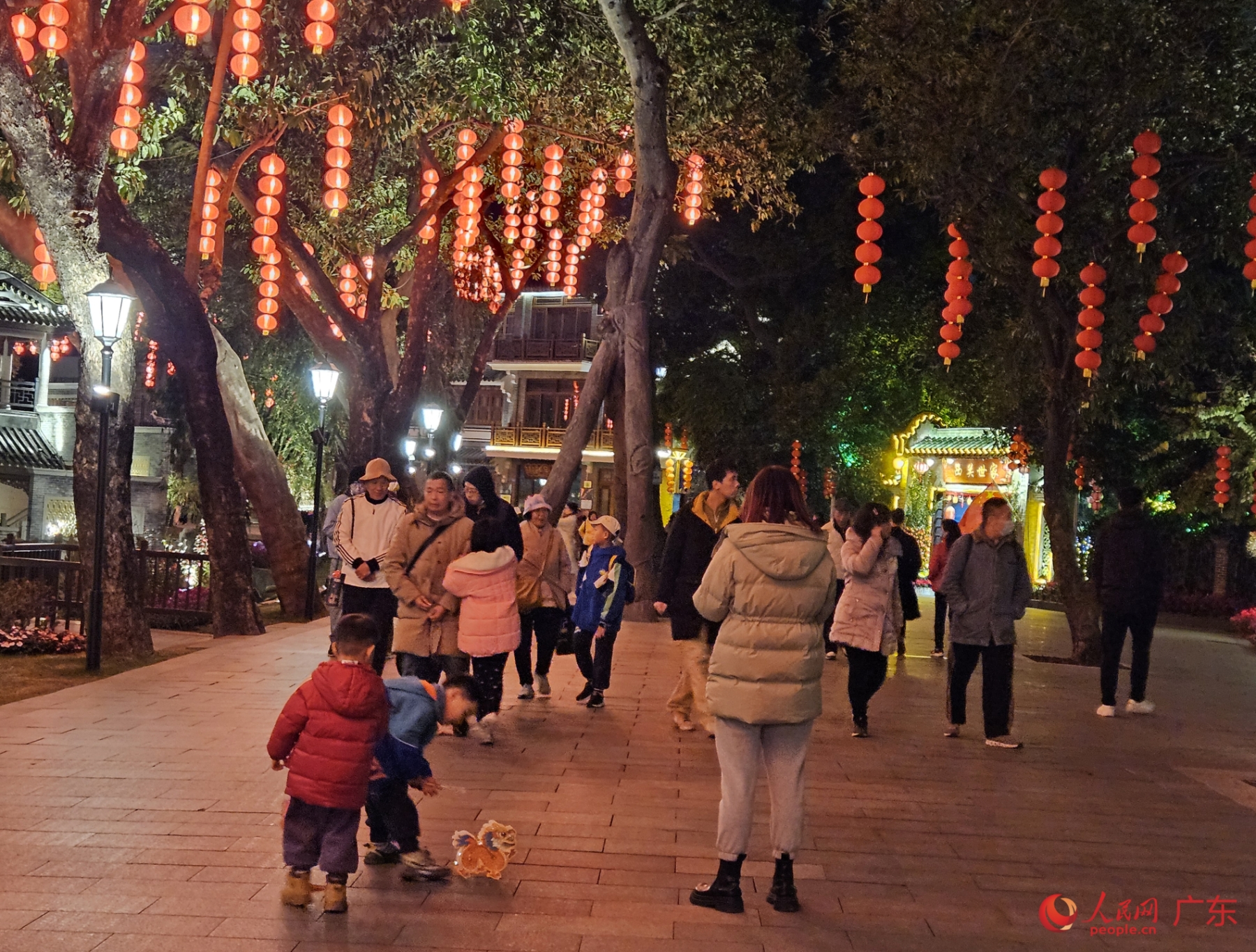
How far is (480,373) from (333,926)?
2074 cm

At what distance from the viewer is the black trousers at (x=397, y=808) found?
17.5 feet

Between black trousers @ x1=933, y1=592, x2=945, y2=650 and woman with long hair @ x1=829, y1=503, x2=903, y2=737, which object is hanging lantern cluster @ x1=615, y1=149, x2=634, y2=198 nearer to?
black trousers @ x1=933, y1=592, x2=945, y2=650

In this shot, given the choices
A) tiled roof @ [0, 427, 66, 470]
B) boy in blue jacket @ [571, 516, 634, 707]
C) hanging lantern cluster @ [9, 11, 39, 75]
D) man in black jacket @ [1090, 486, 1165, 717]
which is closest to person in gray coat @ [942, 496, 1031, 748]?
man in black jacket @ [1090, 486, 1165, 717]

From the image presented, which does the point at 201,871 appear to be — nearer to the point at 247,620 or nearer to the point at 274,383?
the point at 247,620

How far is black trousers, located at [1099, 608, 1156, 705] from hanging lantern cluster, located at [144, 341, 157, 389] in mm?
23621

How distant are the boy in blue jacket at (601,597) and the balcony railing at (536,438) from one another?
41834 mm

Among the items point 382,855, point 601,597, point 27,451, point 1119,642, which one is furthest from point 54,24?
point 27,451

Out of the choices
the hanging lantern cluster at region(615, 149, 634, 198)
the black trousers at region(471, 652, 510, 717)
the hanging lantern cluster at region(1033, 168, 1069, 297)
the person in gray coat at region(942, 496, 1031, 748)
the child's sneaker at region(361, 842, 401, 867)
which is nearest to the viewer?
the child's sneaker at region(361, 842, 401, 867)

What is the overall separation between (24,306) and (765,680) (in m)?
24.8

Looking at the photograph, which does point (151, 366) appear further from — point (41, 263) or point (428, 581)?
point (428, 581)

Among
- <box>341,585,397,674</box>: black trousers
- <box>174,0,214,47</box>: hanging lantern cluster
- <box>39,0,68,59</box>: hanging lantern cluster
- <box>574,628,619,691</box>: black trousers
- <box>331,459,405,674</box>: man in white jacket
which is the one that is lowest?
<box>574,628,619,691</box>: black trousers

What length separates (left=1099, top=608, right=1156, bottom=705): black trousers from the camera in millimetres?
10594

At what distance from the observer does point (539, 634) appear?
10.1m

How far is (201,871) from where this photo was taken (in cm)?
531
